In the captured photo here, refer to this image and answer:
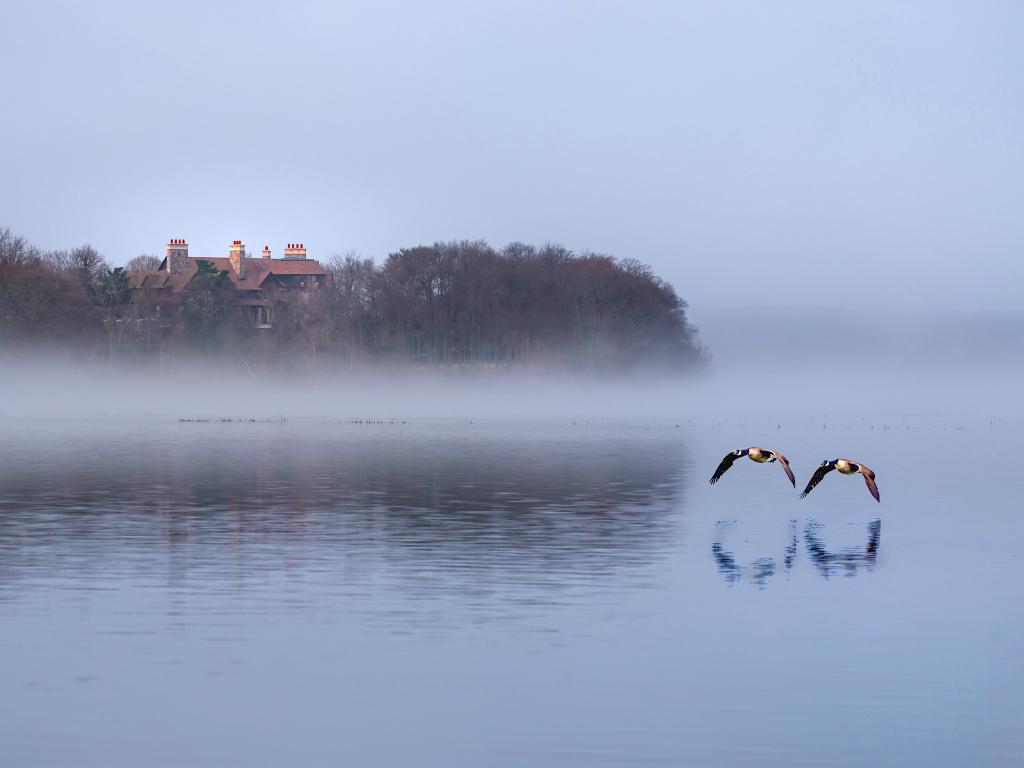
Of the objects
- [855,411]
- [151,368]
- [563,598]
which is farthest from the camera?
[151,368]

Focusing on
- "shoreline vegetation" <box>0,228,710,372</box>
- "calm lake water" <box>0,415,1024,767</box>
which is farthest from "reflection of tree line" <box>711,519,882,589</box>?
"shoreline vegetation" <box>0,228,710,372</box>

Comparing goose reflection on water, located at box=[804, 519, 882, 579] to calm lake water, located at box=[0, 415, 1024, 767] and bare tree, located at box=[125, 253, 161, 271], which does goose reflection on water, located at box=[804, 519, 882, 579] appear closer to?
calm lake water, located at box=[0, 415, 1024, 767]

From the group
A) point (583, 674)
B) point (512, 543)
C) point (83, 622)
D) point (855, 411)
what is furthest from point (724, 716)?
point (855, 411)

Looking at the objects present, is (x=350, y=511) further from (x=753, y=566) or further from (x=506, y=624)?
(x=506, y=624)

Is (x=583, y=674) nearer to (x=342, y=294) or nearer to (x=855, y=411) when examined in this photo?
(x=855, y=411)

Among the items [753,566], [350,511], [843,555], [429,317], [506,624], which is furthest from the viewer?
[429,317]

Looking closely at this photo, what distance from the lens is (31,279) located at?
11362cm

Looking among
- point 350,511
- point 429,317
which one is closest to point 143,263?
point 429,317

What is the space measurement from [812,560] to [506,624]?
8924mm

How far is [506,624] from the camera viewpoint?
2072 centimetres

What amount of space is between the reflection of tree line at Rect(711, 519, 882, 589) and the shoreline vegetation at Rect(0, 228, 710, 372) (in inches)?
4846

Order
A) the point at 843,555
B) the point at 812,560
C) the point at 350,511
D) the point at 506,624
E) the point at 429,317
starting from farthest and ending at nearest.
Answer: the point at 429,317 < the point at 350,511 < the point at 843,555 < the point at 812,560 < the point at 506,624

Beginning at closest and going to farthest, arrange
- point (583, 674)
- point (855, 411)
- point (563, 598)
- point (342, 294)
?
point (583, 674)
point (563, 598)
point (855, 411)
point (342, 294)

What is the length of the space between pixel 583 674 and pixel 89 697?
18.0 ft
